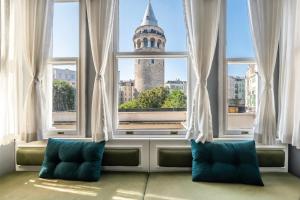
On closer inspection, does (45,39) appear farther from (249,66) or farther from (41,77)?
(249,66)

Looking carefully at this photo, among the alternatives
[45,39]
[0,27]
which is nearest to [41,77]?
[45,39]

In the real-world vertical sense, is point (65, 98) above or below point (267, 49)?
below

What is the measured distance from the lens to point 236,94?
2.77 meters

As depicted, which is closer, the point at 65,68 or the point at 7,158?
the point at 7,158

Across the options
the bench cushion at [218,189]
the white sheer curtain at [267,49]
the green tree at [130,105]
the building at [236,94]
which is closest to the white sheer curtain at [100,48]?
the green tree at [130,105]

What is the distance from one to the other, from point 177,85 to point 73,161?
4.79 ft

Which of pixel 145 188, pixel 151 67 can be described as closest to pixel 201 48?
pixel 151 67

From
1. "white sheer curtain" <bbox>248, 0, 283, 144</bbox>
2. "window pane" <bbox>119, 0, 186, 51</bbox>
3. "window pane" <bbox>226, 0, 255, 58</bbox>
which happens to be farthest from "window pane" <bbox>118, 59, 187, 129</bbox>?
"white sheer curtain" <bbox>248, 0, 283, 144</bbox>

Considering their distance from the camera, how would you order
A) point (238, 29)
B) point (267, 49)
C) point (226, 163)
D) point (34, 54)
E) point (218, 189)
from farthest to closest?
1. point (238, 29)
2. point (34, 54)
3. point (267, 49)
4. point (226, 163)
5. point (218, 189)

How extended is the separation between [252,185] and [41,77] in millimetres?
2500

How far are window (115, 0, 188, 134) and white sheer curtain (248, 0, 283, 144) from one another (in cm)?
82

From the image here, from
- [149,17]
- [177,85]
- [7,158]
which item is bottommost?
[7,158]

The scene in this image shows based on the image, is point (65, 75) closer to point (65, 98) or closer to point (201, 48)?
point (65, 98)

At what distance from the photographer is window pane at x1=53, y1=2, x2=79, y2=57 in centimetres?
279
